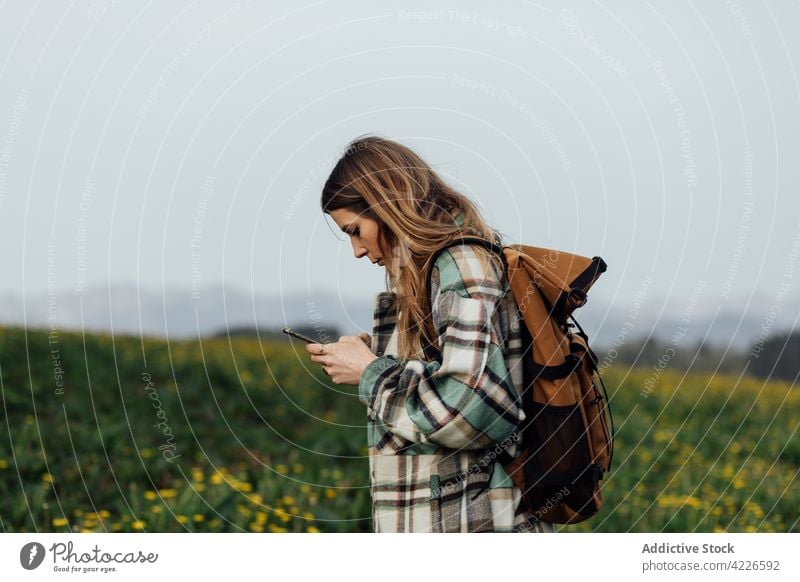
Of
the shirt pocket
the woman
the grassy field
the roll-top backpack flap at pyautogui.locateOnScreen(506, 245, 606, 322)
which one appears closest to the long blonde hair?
the woman

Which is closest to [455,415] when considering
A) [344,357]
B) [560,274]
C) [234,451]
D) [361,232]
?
[344,357]

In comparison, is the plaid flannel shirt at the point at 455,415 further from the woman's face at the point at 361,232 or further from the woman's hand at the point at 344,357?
the woman's face at the point at 361,232

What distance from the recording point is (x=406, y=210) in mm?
2730

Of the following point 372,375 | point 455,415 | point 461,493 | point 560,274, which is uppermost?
point 560,274

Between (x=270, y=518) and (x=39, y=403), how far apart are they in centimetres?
304

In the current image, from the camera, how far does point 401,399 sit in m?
2.69

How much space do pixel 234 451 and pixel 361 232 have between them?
5.55 m

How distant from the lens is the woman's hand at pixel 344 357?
2.79m

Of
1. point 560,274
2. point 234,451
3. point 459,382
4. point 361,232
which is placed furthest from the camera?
point 234,451

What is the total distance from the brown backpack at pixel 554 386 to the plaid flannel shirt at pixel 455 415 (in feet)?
0.15

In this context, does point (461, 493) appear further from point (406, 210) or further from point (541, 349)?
point (406, 210)

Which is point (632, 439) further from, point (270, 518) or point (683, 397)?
point (270, 518)

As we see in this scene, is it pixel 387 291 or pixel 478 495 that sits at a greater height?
pixel 387 291
